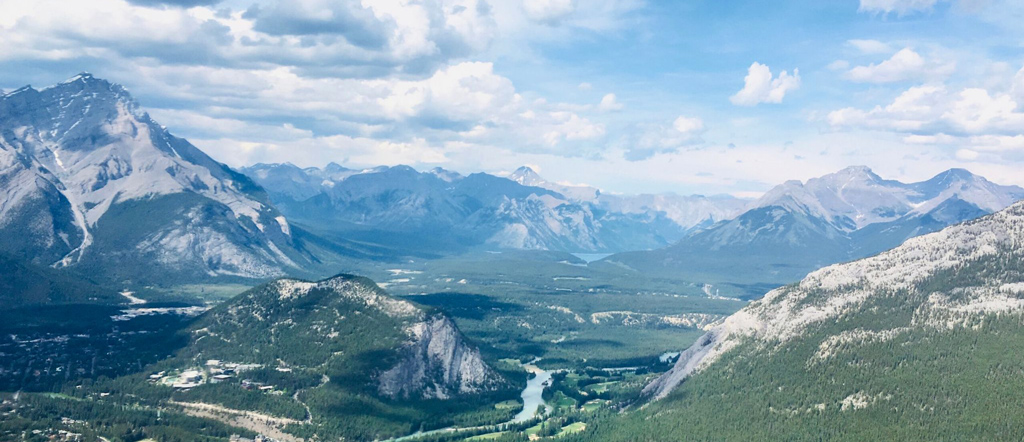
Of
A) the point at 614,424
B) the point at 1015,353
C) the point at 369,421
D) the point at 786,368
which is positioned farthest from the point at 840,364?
the point at 369,421

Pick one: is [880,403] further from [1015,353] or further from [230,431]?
[230,431]

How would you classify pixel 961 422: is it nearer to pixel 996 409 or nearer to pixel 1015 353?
pixel 996 409

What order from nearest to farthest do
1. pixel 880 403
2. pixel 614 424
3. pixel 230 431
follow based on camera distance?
pixel 880 403, pixel 230 431, pixel 614 424

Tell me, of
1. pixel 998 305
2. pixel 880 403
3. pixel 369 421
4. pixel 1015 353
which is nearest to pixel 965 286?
pixel 998 305

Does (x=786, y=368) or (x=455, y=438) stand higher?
(x=786, y=368)

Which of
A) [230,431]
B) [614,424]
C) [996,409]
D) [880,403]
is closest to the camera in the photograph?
[996,409]

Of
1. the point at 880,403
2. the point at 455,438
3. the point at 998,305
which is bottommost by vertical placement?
the point at 455,438

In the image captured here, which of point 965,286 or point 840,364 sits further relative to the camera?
point 965,286

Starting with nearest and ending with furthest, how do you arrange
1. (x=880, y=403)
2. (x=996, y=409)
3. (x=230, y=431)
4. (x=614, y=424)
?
(x=996, y=409)
(x=880, y=403)
(x=230, y=431)
(x=614, y=424)

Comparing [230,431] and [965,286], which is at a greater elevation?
[965,286]
